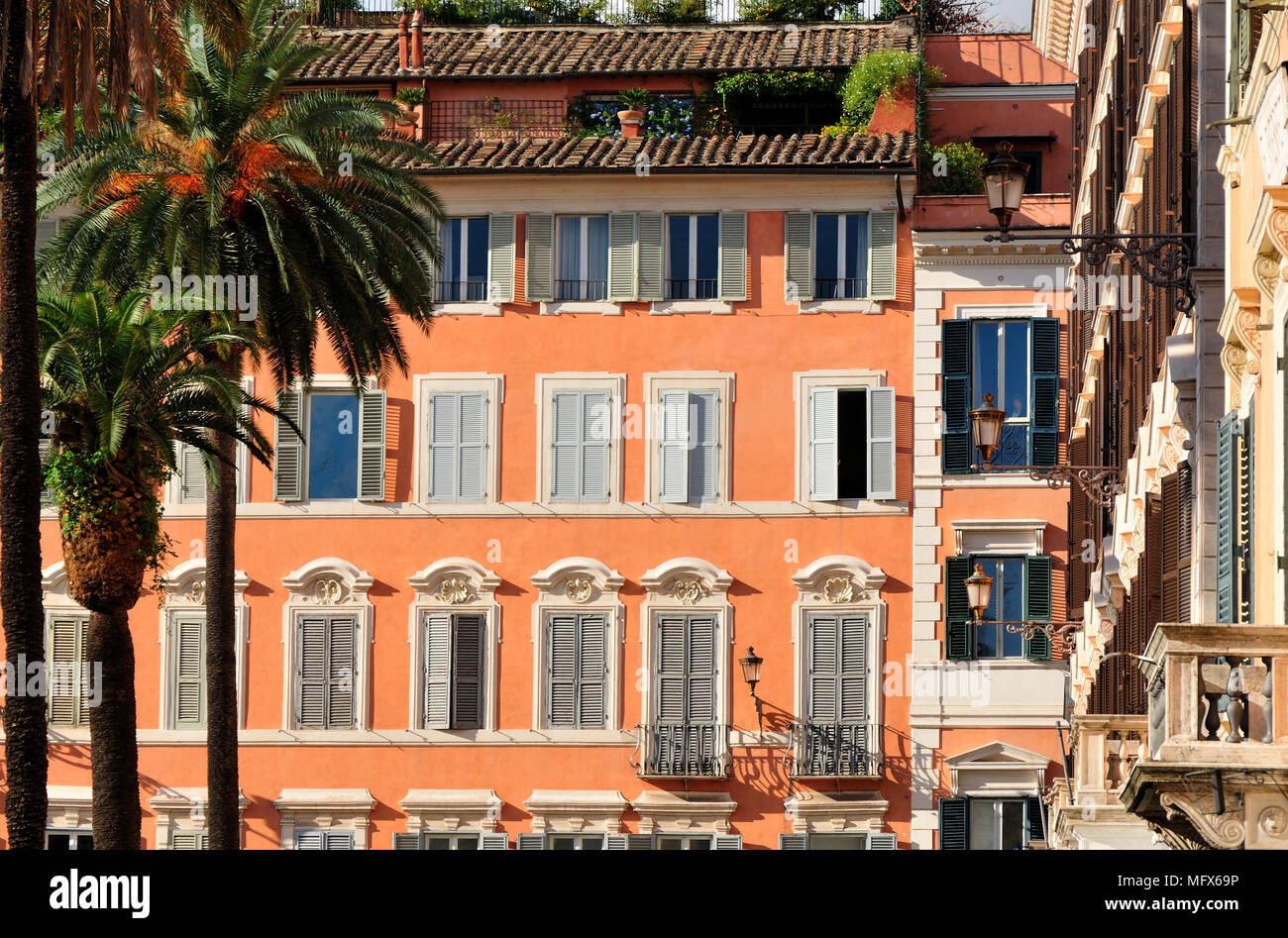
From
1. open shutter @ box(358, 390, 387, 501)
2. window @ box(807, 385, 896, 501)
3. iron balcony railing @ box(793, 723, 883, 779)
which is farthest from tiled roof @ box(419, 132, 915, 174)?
iron balcony railing @ box(793, 723, 883, 779)

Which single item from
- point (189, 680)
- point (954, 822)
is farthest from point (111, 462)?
point (954, 822)

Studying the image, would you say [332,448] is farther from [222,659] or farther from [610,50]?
[222,659]

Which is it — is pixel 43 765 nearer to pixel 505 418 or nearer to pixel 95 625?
pixel 95 625

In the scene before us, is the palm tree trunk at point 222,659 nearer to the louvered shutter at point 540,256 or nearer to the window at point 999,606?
the louvered shutter at point 540,256

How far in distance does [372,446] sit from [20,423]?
2104cm

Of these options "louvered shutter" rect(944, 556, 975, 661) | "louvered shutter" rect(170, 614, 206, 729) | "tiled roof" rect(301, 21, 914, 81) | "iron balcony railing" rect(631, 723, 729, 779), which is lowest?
"iron balcony railing" rect(631, 723, 729, 779)

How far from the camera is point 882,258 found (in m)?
45.8

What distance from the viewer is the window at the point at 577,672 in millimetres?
45000

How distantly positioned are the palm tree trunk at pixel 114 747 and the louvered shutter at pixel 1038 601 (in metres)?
18.0

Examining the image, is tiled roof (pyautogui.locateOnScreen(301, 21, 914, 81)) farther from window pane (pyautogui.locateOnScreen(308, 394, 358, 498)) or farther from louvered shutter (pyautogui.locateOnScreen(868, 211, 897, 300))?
window pane (pyautogui.locateOnScreen(308, 394, 358, 498))

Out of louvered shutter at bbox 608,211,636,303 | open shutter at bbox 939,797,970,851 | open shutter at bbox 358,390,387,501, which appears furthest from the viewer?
louvered shutter at bbox 608,211,636,303

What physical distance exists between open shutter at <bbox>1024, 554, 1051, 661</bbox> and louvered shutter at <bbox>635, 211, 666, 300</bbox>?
28.7 feet

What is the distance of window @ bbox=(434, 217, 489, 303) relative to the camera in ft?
154
